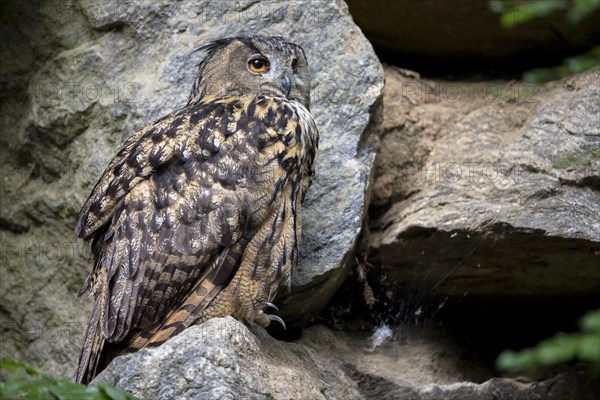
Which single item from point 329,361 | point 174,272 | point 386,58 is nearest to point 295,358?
point 329,361

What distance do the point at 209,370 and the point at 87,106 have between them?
210cm

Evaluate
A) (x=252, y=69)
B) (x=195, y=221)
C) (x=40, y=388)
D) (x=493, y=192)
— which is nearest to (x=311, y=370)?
(x=195, y=221)

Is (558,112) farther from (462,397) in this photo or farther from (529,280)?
Answer: (462,397)

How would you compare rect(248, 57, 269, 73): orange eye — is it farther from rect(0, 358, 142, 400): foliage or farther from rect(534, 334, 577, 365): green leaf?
rect(534, 334, 577, 365): green leaf

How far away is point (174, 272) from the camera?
357cm

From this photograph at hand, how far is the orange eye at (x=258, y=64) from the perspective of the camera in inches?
165

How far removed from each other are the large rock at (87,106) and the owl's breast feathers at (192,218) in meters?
0.61

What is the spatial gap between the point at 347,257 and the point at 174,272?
1005 mm

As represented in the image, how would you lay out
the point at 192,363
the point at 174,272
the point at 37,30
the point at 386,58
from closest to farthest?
the point at 192,363, the point at 174,272, the point at 37,30, the point at 386,58

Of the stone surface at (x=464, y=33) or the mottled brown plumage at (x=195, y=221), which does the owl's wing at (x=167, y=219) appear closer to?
the mottled brown plumage at (x=195, y=221)

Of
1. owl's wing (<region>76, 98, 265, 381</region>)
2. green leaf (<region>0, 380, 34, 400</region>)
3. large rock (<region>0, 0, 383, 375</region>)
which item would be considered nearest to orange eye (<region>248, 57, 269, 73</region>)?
owl's wing (<region>76, 98, 265, 381</region>)

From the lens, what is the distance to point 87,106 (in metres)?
4.84

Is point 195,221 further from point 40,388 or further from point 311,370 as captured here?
point 40,388

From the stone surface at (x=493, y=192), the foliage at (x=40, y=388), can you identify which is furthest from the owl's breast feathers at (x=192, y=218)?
the foliage at (x=40, y=388)
